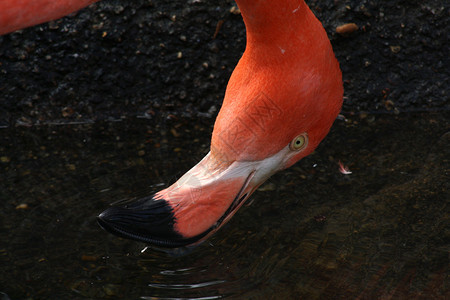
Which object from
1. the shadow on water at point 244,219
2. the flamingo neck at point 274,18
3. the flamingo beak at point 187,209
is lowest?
the shadow on water at point 244,219

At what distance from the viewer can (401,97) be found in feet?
9.46

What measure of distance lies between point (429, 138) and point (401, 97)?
0.40 meters

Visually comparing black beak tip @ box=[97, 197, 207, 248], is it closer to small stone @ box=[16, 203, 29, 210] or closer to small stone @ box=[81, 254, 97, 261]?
small stone @ box=[81, 254, 97, 261]

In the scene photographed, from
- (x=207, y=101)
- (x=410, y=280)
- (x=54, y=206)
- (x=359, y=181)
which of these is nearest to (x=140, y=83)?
(x=207, y=101)

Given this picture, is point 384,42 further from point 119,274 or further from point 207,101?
point 119,274

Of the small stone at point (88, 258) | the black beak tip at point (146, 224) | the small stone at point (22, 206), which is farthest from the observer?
the small stone at point (22, 206)

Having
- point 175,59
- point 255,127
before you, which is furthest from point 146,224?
point 175,59

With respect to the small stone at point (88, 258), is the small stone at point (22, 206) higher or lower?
higher

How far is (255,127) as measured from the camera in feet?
5.51

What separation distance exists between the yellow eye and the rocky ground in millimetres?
1142

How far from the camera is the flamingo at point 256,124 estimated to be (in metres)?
1.64

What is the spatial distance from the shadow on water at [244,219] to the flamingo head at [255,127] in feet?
0.60

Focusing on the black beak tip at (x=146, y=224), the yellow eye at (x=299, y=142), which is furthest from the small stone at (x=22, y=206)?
the yellow eye at (x=299, y=142)

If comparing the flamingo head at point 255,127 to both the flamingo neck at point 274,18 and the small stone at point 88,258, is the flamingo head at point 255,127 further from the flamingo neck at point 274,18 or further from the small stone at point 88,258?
the small stone at point 88,258
